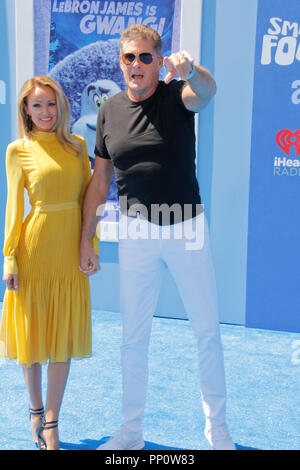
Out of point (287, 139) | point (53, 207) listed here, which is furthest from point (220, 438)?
point (287, 139)

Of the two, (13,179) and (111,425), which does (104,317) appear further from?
(13,179)

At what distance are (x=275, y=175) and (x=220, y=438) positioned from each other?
7.46 feet

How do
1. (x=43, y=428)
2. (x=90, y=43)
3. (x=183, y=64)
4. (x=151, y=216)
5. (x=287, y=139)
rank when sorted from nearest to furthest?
(x=183, y=64)
(x=151, y=216)
(x=43, y=428)
(x=287, y=139)
(x=90, y=43)

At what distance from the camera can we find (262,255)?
4.40 meters

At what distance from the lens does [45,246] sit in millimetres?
2641

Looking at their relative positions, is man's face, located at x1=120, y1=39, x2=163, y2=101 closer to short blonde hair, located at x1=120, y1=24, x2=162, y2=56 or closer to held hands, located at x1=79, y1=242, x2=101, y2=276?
short blonde hair, located at x1=120, y1=24, x2=162, y2=56

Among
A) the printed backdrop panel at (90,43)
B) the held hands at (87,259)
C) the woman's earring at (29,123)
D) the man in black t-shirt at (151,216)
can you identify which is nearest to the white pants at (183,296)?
the man in black t-shirt at (151,216)

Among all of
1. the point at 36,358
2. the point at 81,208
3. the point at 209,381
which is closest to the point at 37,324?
the point at 36,358

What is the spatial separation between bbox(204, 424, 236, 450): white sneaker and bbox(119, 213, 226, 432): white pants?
0.09 ft

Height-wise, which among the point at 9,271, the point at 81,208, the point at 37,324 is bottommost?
the point at 37,324

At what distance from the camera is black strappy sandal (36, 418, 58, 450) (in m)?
2.68

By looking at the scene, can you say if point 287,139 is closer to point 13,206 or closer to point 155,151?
point 155,151

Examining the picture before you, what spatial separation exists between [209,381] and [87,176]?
1126mm

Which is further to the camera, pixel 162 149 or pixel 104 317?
pixel 104 317
